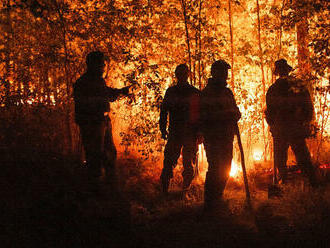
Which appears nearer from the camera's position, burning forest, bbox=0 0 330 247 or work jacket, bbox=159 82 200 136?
burning forest, bbox=0 0 330 247

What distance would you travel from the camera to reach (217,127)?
10.9 ft

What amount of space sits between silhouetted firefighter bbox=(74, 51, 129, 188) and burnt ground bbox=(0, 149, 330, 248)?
0.45m

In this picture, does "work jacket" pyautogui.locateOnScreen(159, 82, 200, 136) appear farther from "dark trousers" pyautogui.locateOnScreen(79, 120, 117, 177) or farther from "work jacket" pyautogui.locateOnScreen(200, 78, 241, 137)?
"dark trousers" pyautogui.locateOnScreen(79, 120, 117, 177)

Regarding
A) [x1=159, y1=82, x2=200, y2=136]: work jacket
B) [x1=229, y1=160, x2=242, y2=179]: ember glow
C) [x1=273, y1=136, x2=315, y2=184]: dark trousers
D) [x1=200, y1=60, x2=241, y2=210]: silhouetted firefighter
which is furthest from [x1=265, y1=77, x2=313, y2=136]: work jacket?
[x1=229, y1=160, x2=242, y2=179]: ember glow

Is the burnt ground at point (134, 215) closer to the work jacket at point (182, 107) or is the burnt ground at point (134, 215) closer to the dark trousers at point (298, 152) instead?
the dark trousers at point (298, 152)

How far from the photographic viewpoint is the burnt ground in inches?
109

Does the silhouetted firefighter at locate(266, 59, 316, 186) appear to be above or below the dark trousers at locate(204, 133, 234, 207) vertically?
above

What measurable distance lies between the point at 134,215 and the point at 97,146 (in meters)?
1.03

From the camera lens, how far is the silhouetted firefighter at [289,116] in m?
3.91

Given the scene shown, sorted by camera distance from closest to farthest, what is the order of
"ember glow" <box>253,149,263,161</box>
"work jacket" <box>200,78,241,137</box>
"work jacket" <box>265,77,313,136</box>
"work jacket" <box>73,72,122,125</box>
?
1. "work jacket" <box>200,78,241,137</box>
2. "work jacket" <box>73,72,122,125</box>
3. "work jacket" <box>265,77,313,136</box>
4. "ember glow" <box>253,149,263,161</box>

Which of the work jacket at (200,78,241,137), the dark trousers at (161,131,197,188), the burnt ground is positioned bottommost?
the burnt ground

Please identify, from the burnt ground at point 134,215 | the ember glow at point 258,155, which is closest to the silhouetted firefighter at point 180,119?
the burnt ground at point 134,215

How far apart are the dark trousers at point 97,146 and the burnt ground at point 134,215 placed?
340 mm

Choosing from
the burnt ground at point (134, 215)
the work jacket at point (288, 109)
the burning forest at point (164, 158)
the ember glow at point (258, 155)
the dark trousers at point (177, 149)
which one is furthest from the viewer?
the ember glow at point (258, 155)
